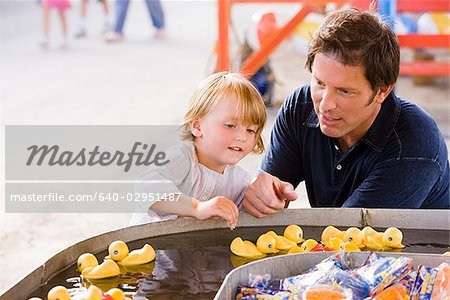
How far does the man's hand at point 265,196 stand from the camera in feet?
6.29

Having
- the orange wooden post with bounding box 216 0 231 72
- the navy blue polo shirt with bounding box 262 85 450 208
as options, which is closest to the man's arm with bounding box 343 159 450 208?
the navy blue polo shirt with bounding box 262 85 450 208

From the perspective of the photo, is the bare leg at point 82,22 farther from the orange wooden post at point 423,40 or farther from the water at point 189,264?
the water at point 189,264

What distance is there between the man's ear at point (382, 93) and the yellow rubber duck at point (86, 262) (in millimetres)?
878

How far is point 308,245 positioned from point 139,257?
364mm

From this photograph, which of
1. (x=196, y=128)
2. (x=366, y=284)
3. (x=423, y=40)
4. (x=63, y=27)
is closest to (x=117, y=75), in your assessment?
(x=63, y=27)

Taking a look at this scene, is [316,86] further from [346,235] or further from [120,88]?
[120,88]

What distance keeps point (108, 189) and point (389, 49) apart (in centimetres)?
231

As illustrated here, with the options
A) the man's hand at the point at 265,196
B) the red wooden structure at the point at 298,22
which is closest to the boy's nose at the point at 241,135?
the man's hand at the point at 265,196

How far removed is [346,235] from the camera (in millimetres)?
1780

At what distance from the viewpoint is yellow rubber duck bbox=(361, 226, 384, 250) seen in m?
1.76

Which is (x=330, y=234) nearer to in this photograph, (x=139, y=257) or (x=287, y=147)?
(x=139, y=257)

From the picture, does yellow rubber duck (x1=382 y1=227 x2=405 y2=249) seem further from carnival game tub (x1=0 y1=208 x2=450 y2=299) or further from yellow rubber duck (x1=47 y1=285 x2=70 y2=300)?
yellow rubber duck (x1=47 y1=285 x2=70 y2=300)

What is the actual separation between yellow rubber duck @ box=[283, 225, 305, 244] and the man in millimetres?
91

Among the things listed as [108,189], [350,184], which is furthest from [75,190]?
[350,184]
